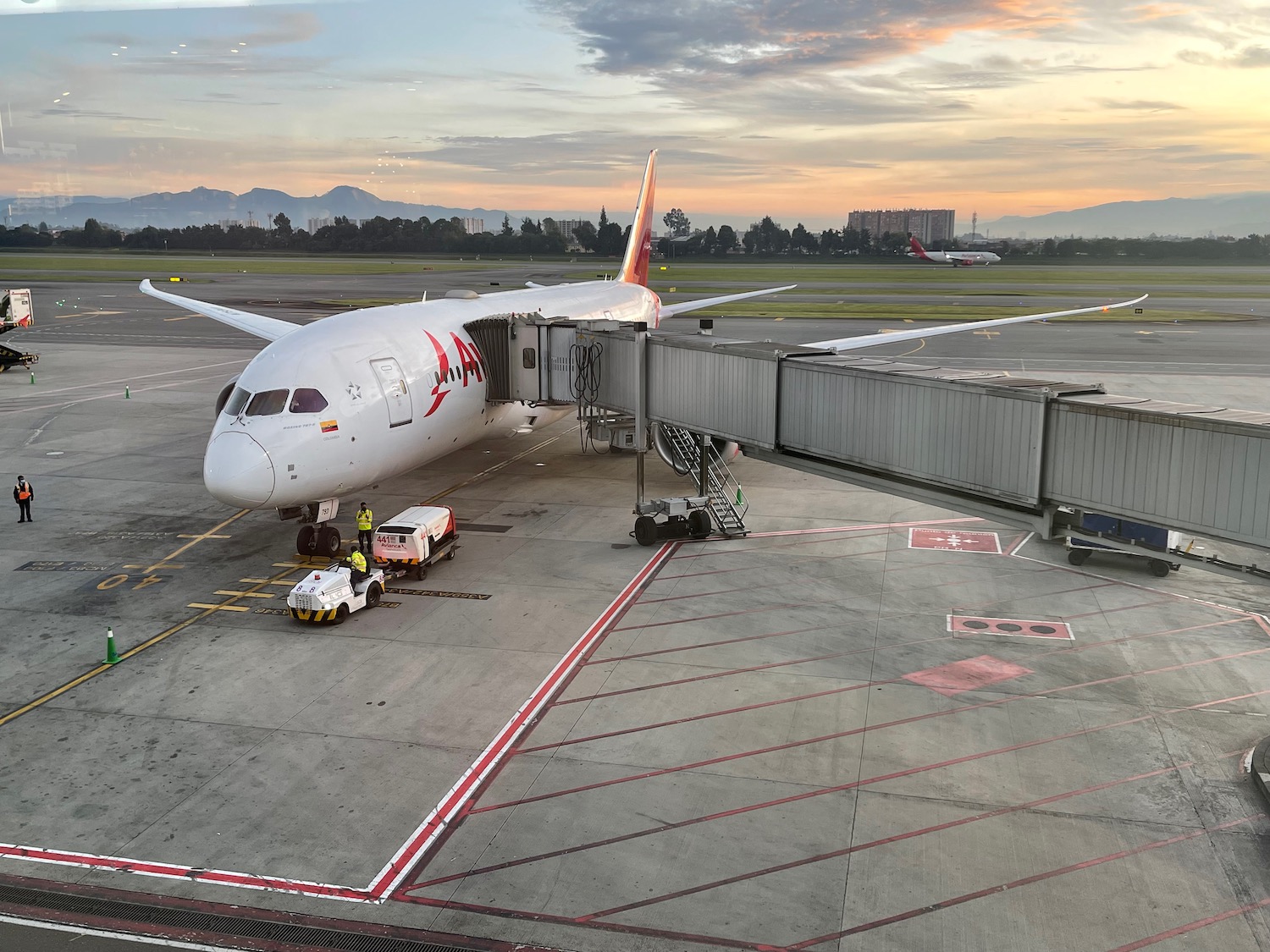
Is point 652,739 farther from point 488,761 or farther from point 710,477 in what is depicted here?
point 710,477

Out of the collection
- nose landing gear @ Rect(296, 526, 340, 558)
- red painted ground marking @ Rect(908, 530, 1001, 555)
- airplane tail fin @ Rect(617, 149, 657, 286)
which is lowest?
red painted ground marking @ Rect(908, 530, 1001, 555)

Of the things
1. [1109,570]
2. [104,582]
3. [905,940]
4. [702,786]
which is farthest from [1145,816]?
[104,582]

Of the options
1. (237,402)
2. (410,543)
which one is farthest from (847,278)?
(237,402)

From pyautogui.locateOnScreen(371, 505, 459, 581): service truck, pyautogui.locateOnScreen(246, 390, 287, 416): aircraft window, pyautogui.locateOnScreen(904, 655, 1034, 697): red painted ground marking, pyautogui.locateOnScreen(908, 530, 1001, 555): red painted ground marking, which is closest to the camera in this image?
pyautogui.locateOnScreen(904, 655, 1034, 697): red painted ground marking

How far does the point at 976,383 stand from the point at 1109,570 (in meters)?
9.55

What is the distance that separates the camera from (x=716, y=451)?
95.0 ft

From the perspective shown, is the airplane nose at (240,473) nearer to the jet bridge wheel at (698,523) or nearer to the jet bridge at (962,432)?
the jet bridge at (962,432)

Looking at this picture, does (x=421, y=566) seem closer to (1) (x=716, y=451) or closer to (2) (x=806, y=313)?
(1) (x=716, y=451)

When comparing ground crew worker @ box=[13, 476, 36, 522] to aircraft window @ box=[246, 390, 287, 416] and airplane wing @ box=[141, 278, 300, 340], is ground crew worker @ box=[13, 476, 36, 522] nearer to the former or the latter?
aircraft window @ box=[246, 390, 287, 416]

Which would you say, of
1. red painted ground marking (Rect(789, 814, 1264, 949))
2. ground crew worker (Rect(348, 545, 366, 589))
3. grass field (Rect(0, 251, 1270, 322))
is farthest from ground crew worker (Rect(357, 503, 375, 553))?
grass field (Rect(0, 251, 1270, 322))

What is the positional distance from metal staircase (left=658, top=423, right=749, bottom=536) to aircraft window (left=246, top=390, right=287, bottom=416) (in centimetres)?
961

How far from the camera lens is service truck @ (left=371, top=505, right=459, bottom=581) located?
24234 millimetres

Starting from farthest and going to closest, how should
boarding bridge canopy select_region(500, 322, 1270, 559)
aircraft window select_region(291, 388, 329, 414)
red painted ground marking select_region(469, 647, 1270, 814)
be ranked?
aircraft window select_region(291, 388, 329, 414), red painted ground marking select_region(469, 647, 1270, 814), boarding bridge canopy select_region(500, 322, 1270, 559)

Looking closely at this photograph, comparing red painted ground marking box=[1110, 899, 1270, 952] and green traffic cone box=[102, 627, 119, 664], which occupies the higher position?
green traffic cone box=[102, 627, 119, 664]
